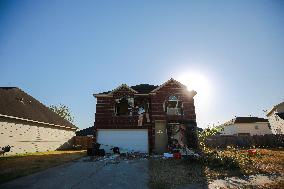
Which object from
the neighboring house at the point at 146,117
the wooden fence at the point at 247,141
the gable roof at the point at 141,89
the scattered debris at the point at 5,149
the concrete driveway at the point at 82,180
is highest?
the gable roof at the point at 141,89

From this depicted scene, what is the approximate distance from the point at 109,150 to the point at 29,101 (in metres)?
14.8

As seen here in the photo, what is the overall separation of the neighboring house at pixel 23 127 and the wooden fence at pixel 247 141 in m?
23.5

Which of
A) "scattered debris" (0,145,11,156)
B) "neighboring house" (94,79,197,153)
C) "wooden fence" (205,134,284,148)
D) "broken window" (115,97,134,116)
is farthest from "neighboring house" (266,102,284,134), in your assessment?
"scattered debris" (0,145,11,156)

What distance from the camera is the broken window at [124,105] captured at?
2691cm

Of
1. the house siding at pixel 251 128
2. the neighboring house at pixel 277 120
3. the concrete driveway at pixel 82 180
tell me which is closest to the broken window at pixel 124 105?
the concrete driveway at pixel 82 180

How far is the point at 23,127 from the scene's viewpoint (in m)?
25.0

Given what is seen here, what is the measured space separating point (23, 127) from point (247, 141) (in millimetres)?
30982

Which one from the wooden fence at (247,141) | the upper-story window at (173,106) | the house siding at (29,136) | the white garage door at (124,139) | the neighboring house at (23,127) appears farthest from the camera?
the wooden fence at (247,141)

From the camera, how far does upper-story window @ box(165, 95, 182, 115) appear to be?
26609mm

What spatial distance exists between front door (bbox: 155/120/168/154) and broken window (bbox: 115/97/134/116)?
12.1ft

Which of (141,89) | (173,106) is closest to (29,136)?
(141,89)

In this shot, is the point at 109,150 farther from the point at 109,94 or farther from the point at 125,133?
the point at 109,94

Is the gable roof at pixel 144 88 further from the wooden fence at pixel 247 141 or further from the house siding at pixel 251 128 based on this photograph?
the house siding at pixel 251 128

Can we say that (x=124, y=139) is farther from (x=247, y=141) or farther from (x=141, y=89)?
(x=247, y=141)
